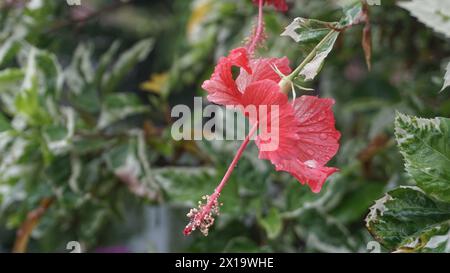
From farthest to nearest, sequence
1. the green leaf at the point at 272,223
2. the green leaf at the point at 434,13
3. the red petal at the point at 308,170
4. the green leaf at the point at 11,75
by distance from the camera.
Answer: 1. the green leaf at the point at 11,75
2. the green leaf at the point at 272,223
3. the green leaf at the point at 434,13
4. the red petal at the point at 308,170

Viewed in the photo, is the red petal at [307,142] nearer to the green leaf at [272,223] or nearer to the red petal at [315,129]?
the red petal at [315,129]

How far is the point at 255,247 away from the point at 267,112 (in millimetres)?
272

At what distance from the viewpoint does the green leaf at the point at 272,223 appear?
0.61 m

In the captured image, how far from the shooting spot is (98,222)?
79cm

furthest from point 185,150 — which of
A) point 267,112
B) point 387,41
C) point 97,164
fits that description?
point 267,112

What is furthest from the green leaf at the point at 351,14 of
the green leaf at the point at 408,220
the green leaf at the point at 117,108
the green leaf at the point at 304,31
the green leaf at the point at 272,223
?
the green leaf at the point at 117,108

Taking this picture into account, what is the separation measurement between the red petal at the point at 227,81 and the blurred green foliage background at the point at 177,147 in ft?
0.66

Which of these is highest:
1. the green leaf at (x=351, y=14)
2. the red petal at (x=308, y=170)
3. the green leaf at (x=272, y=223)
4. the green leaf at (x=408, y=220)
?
the green leaf at (x=351, y=14)

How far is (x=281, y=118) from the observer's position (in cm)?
38

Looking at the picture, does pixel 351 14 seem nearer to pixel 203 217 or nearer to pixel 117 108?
pixel 203 217

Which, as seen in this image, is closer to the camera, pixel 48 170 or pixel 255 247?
pixel 255 247

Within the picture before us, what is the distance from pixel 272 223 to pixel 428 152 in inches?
9.7

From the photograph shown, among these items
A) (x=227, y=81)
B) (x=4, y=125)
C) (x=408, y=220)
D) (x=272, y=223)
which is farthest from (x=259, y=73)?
(x=4, y=125)
